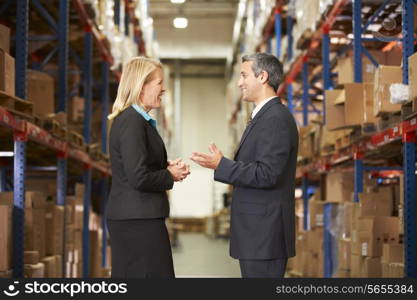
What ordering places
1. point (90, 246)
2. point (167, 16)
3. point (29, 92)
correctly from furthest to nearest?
point (167, 16) → point (90, 246) → point (29, 92)

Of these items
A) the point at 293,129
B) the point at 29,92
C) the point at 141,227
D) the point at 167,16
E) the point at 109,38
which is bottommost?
the point at 141,227

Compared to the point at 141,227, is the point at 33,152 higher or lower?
higher

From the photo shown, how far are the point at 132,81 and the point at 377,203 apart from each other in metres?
3.97

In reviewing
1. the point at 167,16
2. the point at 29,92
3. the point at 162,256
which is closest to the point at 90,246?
the point at 29,92

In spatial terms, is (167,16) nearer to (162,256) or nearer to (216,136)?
(216,136)

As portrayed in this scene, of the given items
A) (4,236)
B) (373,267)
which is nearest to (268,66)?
(4,236)

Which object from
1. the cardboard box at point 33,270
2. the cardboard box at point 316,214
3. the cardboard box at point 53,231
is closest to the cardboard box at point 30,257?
the cardboard box at point 33,270

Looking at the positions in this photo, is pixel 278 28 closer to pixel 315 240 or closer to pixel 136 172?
pixel 315 240

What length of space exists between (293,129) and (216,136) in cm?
2438

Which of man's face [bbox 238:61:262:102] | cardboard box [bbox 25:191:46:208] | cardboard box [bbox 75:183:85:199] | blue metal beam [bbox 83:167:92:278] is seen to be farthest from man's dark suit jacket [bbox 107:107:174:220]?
blue metal beam [bbox 83:167:92:278]

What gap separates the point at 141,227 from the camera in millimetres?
3371

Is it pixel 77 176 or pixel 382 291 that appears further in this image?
pixel 77 176

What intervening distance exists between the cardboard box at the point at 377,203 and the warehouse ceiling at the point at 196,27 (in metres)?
15.8

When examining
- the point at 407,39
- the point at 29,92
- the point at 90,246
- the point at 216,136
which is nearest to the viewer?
the point at 407,39
